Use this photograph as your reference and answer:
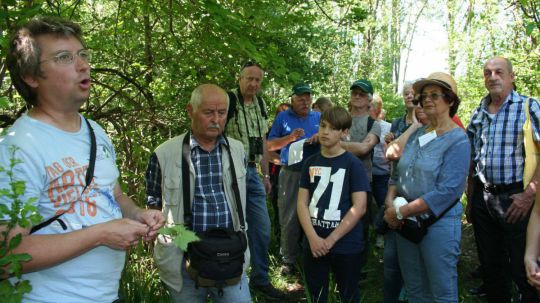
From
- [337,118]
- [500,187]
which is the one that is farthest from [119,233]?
[500,187]

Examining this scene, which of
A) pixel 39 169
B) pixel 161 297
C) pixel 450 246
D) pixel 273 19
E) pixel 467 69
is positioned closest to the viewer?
pixel 39 169

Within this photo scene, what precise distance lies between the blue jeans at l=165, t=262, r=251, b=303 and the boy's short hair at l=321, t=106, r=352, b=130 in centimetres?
144

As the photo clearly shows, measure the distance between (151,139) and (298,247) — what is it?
1953 millimetres

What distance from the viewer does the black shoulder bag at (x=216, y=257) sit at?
Answer: 7.95 ft

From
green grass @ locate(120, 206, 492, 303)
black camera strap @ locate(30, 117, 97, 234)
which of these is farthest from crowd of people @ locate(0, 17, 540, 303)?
green grass @ locate(120, 206, 492, 303)

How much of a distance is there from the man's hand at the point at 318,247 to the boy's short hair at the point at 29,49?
2.16 metres

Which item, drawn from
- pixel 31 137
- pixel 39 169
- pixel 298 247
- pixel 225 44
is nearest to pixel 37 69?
pixel 31 137

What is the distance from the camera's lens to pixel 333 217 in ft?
10.9

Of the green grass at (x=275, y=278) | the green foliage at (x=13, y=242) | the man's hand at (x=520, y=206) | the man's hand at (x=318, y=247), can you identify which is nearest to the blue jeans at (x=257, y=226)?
the green grass at (x=275, y=278)

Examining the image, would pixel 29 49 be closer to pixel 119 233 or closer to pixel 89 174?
pixel 89 174

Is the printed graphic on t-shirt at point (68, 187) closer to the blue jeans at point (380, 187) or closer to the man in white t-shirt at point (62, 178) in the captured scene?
the man in white t-shirt at point (62, 178)

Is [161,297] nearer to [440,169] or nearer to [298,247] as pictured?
[298,247]

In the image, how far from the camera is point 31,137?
1.55 m

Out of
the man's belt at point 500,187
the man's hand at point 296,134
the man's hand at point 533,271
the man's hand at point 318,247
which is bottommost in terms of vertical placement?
the man's hand at point 318,247
